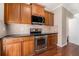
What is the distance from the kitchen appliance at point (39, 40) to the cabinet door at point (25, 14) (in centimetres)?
40

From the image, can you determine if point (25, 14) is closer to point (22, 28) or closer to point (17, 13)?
point (17, 13)

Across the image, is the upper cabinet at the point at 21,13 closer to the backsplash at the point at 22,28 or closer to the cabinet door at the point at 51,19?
the cabinet door at the point at 51,19

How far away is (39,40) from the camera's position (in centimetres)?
329

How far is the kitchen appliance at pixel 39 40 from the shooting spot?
319 centimetres

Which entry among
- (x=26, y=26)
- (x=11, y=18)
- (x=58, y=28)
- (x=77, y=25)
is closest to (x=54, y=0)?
(x=77, y=25)

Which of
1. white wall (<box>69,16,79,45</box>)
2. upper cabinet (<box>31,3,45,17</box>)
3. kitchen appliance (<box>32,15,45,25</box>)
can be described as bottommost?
white wall (<box>69,16,79,45</box>)

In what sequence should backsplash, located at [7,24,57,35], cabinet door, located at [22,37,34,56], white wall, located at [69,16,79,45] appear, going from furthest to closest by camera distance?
1. backsplash, located at [7,24,57,35]
2. cabinet door, located at [22,37,34,56]
3. white wall, located at [69,16,79,45]

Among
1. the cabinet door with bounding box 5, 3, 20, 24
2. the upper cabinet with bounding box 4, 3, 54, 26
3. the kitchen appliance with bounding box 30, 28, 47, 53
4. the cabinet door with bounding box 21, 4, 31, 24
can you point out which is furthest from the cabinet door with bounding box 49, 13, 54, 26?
the cabinet door with bounding box 5, 3, 20, 24

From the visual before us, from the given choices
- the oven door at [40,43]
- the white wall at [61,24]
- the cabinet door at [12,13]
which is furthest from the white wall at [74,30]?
the cabinet door at [12,13]

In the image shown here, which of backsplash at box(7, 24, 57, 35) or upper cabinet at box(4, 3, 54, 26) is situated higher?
upper cabinet at box(4, 3, 54, 26)

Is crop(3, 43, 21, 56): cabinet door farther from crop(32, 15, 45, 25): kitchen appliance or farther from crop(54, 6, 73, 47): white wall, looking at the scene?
crop(54, 6, 73, 47): white wall

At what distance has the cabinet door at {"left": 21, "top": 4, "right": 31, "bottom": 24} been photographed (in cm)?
306

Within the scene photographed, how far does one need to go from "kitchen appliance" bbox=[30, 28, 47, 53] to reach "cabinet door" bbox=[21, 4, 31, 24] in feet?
1.31

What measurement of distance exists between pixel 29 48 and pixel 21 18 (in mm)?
873
